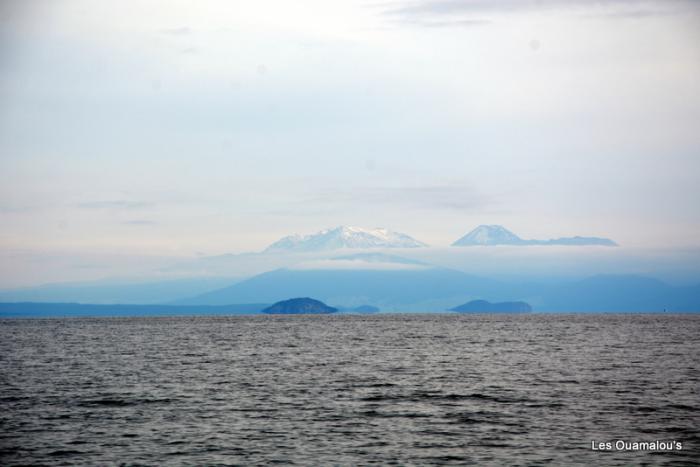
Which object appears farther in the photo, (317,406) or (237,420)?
(317,406)

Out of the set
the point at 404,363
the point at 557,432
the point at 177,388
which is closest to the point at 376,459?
the point at 557,432

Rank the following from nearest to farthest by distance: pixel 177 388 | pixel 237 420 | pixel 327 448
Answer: pixel 327 448 < pixel 237 420 < pixel 177 388

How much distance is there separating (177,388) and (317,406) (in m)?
16.0

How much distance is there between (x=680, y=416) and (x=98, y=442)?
3503cm

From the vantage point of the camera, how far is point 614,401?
55812mm

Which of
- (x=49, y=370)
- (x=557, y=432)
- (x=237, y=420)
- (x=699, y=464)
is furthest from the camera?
(x=49, y=370)

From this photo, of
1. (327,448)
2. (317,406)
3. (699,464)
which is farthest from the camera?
(317,406)

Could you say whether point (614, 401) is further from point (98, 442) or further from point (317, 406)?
point (98, 442)

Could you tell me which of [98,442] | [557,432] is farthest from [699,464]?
[98,442]

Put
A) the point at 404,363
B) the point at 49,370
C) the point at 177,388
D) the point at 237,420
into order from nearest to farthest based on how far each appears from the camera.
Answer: the point at 237,420, the point at 177,388, the point at 49,370, the point at 404,363

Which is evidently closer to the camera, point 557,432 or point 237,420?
point 557,432

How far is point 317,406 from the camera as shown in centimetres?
5397

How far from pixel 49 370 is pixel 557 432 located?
191ft

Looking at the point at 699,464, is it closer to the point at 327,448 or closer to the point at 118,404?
the point at 327,448
